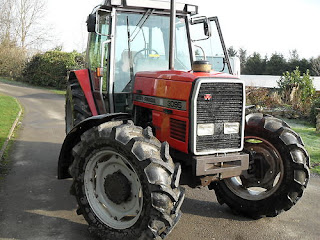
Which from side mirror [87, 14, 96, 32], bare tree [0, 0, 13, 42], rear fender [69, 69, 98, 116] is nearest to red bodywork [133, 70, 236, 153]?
side mirror [87, 14, 96, 32]

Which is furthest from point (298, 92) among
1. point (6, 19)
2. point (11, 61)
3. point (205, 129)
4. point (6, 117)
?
point (6, 19)

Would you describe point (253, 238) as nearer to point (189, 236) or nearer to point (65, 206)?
point (189, 236)

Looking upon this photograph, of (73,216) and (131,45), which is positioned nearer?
(73,216)

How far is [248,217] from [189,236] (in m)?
0.96

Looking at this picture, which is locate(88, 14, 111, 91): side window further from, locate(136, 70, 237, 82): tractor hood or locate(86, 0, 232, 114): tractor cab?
locate(136, 70, 237, 82): tractor hood

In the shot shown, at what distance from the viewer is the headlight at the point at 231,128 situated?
3.72m

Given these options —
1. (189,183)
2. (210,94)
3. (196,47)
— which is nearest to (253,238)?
(189,183)

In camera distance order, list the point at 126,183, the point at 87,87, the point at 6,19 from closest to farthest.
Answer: the point at 126,183 → the point at 87,87 → the point at 6,19

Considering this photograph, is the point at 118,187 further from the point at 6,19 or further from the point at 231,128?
the point at 6,19

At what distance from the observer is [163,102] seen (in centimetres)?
388

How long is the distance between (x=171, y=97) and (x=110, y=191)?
3.96ft

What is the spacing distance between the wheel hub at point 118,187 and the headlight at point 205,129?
0.91 metres

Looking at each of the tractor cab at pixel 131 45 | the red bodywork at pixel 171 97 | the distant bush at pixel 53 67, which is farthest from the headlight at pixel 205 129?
the distant bush at pixel 53 67

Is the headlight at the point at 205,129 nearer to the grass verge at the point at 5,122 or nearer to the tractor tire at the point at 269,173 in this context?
the tractor tire at the point at 269,173
